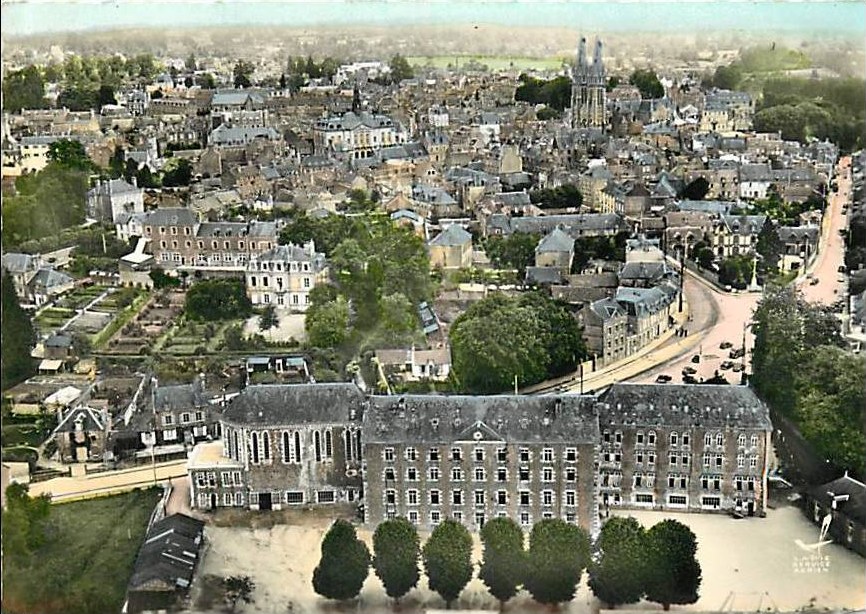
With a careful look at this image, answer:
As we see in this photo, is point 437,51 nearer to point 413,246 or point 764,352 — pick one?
point 413,246

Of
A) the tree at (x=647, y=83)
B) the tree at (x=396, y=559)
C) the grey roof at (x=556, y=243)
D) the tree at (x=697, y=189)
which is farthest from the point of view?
the tree at (x=697, y=189)

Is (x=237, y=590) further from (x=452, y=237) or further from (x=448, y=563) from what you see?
(x=452, y=237)

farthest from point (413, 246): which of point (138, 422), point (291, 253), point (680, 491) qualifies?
point (680, 491)

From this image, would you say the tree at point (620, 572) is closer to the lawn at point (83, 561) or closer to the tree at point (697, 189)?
the lawn at point (83, 561)

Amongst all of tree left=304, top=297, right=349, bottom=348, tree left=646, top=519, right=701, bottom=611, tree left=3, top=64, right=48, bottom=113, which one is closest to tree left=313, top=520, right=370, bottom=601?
tree left=646, top=519, right=701, bottom=611

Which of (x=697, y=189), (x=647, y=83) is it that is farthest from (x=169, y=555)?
(x=647, y=83)

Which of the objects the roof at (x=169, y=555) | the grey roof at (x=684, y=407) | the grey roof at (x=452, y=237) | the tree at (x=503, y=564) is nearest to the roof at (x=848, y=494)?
the grey roof at (x=684, y=407)
